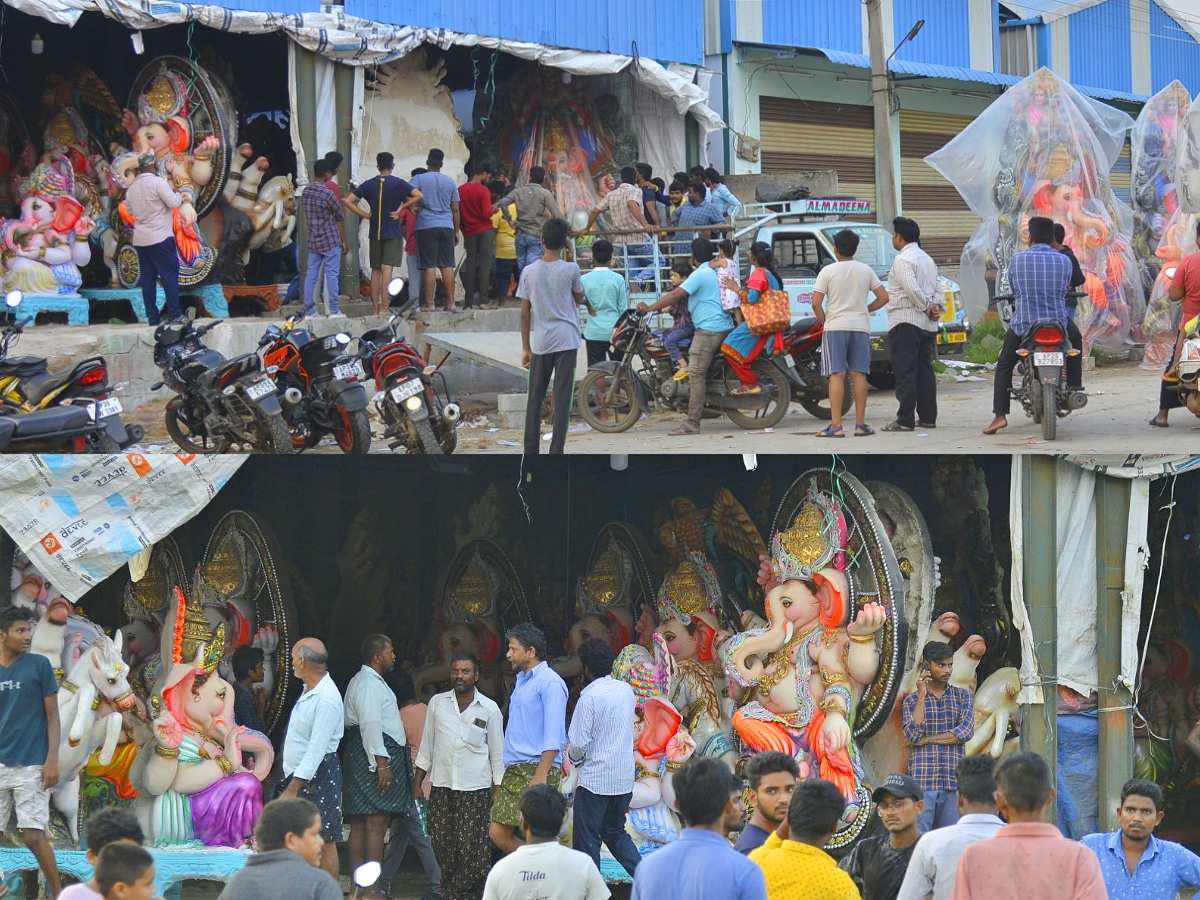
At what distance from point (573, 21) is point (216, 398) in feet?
30.6

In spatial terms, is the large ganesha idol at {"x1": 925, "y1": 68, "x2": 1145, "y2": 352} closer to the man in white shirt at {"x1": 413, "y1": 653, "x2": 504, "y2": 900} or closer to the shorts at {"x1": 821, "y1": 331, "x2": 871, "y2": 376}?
the shorts at {"x1": 821, "y1": 331, "x2": 871, "y2": 376}

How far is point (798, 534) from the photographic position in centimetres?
706

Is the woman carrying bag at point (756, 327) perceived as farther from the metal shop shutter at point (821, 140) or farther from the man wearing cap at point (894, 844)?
the metal shop shutter at point (821, 140)

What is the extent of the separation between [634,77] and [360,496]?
41.2 feet

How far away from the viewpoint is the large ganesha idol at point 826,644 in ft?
22.3

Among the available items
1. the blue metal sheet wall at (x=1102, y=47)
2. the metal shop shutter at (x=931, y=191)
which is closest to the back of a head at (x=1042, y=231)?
the metal shop shutter at (x=931, y=191)

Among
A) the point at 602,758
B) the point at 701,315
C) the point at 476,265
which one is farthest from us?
the point at 476,265

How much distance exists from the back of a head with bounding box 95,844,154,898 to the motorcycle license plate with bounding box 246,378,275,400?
226 inches

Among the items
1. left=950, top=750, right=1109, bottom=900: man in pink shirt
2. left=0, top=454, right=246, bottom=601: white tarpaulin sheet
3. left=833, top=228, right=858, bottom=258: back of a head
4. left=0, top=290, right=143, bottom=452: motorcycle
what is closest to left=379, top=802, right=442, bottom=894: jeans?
left=0, top=454, right=246, bottom=601: white tarpaulin sheet

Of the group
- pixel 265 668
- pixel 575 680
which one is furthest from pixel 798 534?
pixel 265 668

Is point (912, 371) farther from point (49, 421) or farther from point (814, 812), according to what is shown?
point (814, 812)

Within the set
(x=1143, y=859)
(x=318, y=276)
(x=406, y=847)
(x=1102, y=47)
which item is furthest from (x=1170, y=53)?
(x=1143, y=859)

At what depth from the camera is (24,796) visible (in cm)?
658

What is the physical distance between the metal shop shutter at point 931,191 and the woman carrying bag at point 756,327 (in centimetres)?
1459
